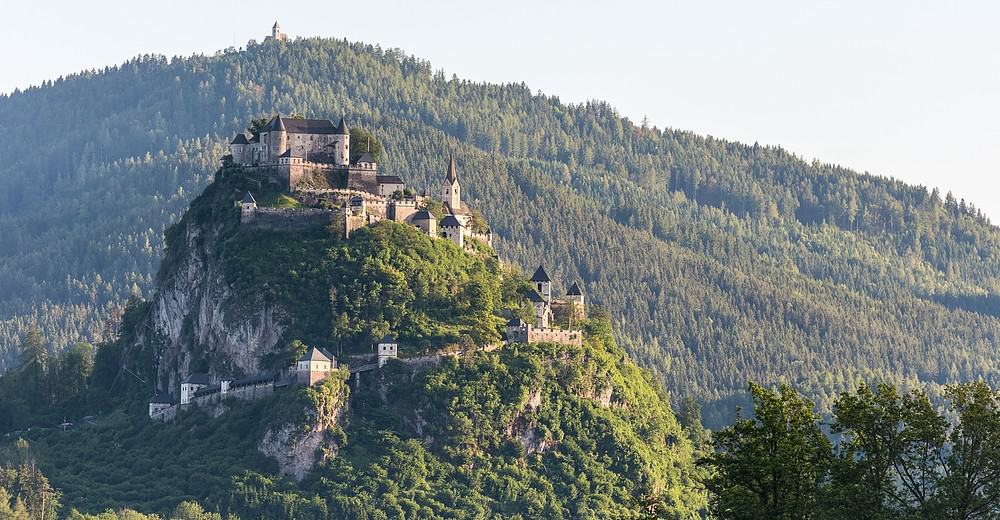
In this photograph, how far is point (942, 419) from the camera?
75875 millimetres

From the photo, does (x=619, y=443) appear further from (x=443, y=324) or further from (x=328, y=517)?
(x=328, y=517)

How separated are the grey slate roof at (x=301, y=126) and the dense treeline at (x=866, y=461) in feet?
338

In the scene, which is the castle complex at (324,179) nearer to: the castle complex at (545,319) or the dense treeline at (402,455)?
the castle complex at (545,319)

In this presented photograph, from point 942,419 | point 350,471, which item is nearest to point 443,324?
point 350,471

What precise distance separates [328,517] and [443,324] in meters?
22.1

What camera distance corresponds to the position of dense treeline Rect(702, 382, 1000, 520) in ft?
245

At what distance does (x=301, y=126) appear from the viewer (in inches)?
6973

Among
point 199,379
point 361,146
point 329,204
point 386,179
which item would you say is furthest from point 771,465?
point 361,146

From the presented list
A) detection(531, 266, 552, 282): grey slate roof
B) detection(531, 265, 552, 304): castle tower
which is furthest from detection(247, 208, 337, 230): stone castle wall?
detection(531, 266, 552, 282): grey slate roof

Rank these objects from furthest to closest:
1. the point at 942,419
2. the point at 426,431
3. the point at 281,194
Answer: the point at 281,194 < the point at 426,431 < the point at 942,419

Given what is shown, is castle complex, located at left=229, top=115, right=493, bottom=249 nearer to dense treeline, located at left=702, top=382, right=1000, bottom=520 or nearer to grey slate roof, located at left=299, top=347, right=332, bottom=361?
grey slate roof, located at left=299, top=347, right=332, bottom=361

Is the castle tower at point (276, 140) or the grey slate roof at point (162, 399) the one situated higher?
the castle tower at point (276, 140)

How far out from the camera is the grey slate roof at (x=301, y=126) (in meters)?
176

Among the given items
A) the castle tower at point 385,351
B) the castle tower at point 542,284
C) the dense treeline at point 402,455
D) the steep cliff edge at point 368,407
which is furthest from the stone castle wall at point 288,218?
the castle tower at point 542,284
